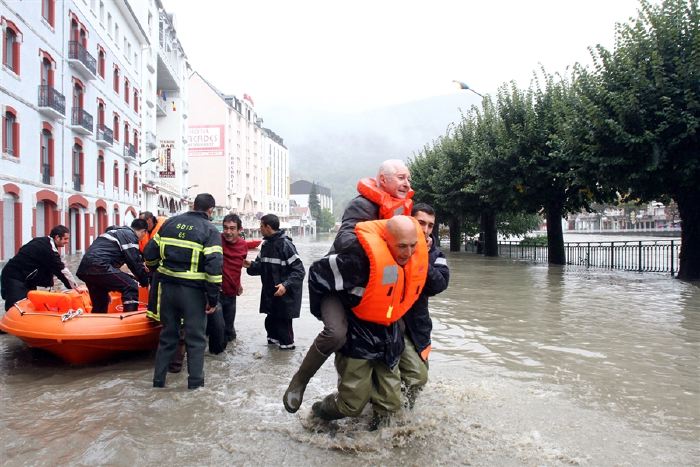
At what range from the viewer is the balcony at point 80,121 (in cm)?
2806

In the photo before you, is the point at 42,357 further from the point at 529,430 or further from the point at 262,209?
the point at 262,209

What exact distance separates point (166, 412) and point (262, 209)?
3912 inches

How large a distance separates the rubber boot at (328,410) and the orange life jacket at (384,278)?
0.77 m

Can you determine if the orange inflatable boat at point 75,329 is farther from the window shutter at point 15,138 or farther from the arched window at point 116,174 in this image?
the arched window at point 116,174

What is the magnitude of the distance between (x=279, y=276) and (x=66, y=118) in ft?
79.9

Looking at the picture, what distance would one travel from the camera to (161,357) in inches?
216

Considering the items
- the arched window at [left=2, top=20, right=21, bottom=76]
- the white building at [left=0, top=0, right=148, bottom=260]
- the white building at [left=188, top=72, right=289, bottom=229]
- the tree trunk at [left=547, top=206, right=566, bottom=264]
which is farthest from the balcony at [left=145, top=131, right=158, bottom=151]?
the tree trunk at [left=547, top=206, right=566, bottom=264]

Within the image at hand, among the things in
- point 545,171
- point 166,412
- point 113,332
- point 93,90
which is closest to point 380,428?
point 166,412

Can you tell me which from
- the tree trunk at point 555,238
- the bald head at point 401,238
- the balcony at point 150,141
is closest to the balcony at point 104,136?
the balcony at point 150,141

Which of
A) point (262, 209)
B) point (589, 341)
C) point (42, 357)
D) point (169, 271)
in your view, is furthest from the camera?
point (262, 209)

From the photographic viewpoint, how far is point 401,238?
3715 mm

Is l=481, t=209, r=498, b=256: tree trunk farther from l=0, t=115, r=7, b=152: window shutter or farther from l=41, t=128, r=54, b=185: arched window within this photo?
l=0, t=115, r=7, b=152: window shutter

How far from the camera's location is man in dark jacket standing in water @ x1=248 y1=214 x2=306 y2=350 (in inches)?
282

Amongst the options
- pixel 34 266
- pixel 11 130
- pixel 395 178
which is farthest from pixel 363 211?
pixel 11 130
